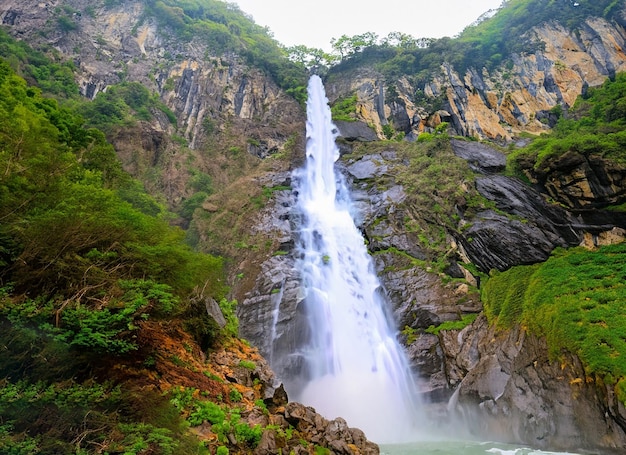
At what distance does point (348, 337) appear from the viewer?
57.8ft

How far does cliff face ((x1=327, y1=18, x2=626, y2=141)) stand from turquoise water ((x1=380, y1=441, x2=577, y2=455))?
23.9 metres

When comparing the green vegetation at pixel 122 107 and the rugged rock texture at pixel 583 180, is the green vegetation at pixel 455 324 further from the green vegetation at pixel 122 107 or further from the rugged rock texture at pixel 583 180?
the green vegetation at pixel 122 107

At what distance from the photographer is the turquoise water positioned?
429 inches

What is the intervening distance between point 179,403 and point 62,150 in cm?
804

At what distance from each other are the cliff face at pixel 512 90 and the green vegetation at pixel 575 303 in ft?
53.8

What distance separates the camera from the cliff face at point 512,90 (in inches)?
1202

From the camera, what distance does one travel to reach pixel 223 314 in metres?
13.2

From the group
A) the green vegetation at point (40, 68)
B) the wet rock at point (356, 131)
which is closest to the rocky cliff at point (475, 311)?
the wet rock at point (356, 131)

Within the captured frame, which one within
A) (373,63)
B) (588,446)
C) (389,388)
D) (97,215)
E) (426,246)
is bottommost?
(588,446)

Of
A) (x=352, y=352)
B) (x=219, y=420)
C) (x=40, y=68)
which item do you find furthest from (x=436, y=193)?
(x=40, y=68)

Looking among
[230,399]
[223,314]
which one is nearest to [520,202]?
[223,314]

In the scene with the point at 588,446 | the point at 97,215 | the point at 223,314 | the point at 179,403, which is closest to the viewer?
the point at 179,403

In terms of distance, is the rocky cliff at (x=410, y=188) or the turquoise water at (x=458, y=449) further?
the rocky cliff at (x=410, y=188)

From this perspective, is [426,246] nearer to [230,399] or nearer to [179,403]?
[230,399]
